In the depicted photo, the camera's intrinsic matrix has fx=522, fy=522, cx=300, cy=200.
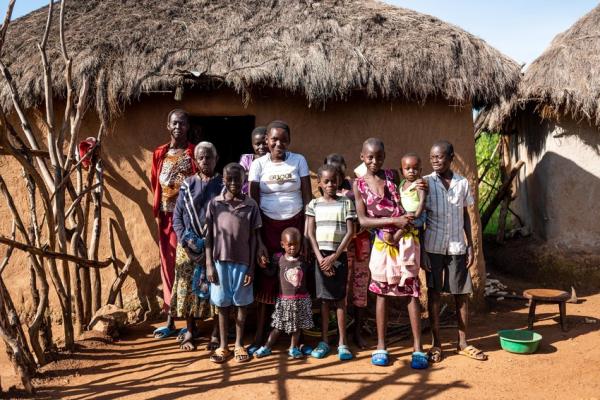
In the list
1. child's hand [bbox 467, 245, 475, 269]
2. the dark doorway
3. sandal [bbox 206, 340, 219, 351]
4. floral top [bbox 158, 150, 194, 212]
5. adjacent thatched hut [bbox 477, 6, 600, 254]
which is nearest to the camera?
child's hand [bbox 467, 245, 475, 269]

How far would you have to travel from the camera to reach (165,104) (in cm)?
468

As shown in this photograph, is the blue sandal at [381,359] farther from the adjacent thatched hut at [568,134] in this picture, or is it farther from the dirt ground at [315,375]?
the adjacent thatched hut at [568,134]

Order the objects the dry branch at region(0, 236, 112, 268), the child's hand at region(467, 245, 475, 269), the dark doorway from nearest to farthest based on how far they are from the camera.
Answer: the dry branch at region(0, 236, 112, 268)
the child's hand at region(467, 245, 475, 269)
the dark doorway

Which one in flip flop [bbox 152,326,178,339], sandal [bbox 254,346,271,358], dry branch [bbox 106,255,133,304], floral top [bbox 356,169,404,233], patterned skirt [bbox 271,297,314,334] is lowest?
sandal [bbox 254,346,271,358]

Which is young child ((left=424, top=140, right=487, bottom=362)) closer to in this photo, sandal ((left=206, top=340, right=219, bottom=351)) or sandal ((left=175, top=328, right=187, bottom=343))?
sandal ((left=206, top=340, right=219, bottom=351))

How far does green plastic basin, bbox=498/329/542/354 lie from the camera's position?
11.9 feet

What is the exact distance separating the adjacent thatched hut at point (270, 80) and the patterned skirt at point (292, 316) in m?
1.52

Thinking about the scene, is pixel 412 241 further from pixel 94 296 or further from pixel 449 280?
pixel 94 296

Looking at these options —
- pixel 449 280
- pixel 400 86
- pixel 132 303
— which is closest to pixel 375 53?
pixel 400 86

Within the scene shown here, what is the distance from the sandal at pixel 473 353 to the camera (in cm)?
354

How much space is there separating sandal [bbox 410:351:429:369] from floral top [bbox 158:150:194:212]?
2.10 m

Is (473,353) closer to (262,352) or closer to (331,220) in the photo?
(331,220)

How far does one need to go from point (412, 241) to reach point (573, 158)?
3950 mm

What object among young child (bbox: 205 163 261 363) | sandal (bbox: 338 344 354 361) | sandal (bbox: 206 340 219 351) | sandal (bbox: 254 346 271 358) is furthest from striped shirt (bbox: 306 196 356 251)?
sandal (bbox: 206 340 219 351)
